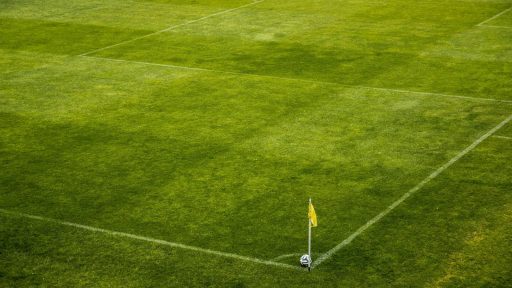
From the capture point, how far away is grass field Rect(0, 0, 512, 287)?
1186 centimetres

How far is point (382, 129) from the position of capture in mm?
17000

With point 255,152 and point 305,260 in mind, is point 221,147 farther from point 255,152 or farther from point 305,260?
point 305,260

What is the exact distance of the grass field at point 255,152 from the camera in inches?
467

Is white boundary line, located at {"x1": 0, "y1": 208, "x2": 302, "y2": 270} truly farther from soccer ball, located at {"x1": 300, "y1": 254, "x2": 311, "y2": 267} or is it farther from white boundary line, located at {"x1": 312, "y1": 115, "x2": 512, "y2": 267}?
white boundary line, located at {"x1": 312, "y1": 115, "x2": 512, "y2": 267}

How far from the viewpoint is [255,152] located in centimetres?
1582

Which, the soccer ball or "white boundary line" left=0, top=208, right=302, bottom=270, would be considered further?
"white boundary line" left=0, top=208, right=302, bottom=270

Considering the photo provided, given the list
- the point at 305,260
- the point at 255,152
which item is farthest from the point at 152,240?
the point at 255,152

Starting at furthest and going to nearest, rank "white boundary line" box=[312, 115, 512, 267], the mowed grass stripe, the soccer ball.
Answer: the mowed grass stripe < "white boundary line" box=[312, 115, 512, 267] < the soccer ball

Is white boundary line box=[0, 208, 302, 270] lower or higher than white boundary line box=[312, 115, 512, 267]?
higher

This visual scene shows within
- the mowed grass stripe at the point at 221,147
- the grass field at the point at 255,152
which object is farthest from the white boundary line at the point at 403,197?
the mowed grass stripe at the point at 221,147

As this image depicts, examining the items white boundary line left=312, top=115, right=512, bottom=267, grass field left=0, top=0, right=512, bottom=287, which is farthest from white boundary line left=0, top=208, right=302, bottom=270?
white boundary line left=312, top=115, right=512, bottom=267

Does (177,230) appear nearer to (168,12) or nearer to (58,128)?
(58,128)

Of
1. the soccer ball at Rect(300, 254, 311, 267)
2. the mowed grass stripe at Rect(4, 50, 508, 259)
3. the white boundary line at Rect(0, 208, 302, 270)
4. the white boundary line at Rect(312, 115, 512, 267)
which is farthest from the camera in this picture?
the mowed grass stripe at Rect(4, 50, 508, 259)

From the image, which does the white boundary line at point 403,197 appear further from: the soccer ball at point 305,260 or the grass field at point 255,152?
the soccer ball at point 305,260
